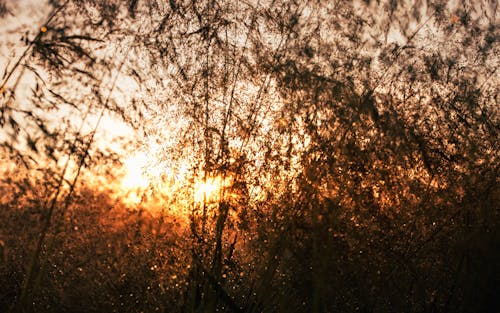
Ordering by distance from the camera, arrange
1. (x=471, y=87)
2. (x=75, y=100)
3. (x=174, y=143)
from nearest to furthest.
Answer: (x=75, y=100) → (x=174, y=143) → (x=471, y=87)

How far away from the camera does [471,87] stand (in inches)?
114

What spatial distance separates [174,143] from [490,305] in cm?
145

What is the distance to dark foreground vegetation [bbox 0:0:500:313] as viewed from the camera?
7.48 ft

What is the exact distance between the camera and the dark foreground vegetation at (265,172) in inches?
89.7

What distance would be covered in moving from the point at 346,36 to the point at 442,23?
0.52m

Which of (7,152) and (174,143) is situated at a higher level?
(174,143)

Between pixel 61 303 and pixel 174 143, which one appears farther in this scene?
pixel 174 143

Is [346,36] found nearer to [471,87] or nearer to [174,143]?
[471,87]

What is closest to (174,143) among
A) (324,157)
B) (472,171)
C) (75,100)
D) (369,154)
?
(75,100)

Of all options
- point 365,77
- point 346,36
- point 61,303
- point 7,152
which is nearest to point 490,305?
point 365,77

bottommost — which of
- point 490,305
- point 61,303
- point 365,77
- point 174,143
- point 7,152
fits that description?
point 490,305

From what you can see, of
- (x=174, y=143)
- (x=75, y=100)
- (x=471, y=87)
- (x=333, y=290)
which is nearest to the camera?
(x=333, y=290)

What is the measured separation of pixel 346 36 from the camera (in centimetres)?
276

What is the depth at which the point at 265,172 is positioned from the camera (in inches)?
101
